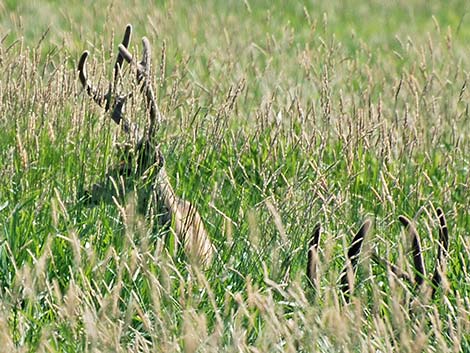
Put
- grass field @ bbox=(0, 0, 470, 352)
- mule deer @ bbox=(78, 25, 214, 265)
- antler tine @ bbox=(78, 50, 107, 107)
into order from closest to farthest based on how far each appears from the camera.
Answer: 1. grass field @ bbox=(0, 0, 470, 352)
2. mule deer @ bbox=(78, 25, 214, 265)
3. antler tine @ bbox=(78, 50, 107, 107)

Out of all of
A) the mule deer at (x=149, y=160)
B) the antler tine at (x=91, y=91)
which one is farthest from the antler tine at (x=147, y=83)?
the antler tine at (x=91, y=91)

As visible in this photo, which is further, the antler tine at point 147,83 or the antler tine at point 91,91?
the antler tine at point 91,91

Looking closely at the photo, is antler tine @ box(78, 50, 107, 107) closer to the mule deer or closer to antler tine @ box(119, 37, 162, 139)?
the mule deer

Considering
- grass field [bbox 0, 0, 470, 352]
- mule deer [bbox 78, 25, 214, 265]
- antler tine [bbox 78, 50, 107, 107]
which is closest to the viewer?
grass field [bbox 0, 0, 470, 352]

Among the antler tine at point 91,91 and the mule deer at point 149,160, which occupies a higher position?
the antler tine at point 91,91

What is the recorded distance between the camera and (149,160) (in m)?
4.27

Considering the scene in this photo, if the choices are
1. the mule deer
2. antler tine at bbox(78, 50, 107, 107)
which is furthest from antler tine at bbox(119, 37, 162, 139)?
antler tine at bbox(78, 50, 107, 107)

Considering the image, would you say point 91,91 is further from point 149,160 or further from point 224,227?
point 224,227

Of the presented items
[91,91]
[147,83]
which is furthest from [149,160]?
[91,91]

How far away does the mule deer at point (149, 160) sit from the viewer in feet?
13.6

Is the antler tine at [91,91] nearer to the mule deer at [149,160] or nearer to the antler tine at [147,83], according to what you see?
the mule deer at [149,160]

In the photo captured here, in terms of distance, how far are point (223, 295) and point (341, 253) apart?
0.57 m

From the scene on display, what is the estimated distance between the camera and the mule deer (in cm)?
415

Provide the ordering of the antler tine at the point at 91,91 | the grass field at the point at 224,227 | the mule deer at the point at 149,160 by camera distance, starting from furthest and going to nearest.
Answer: the antler tine at the point at 91,91 < the mule deer at the point at 149,160 < the grass field at the point at 224,227
